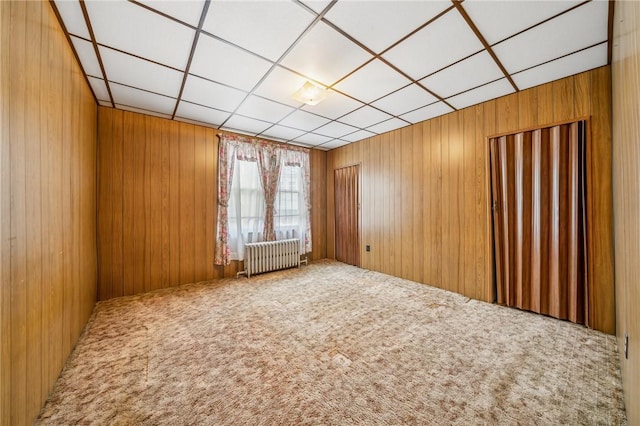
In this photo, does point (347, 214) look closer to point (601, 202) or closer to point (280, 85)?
point (280, 85)

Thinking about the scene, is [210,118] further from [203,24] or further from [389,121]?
[389,121]

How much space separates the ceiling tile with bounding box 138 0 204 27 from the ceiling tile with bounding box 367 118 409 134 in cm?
288

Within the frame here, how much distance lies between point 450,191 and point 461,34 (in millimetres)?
2101

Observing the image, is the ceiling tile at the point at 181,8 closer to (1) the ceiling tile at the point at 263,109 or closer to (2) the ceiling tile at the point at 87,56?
(2) the ceiling tile at the point at 87,56

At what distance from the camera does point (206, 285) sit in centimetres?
385

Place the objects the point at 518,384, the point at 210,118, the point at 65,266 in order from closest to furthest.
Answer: the point at 518,384, the point at 65,266, the point at 210,118

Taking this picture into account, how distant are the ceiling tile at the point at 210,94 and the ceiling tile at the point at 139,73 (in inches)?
4.6

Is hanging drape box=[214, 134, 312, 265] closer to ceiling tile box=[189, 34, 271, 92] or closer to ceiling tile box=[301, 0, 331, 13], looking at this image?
ceiling tile box=[189, 34, 271, 92]

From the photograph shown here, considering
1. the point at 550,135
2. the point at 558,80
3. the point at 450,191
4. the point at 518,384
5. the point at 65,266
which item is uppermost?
the point at 558,80

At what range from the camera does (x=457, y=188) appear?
11.2ft

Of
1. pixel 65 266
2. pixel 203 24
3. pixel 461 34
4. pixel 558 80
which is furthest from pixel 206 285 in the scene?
pixel 558 80

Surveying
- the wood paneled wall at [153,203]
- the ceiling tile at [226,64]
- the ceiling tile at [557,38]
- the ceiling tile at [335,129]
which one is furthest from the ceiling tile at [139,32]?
the ceiling tile at [557,38]

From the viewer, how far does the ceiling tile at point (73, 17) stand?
1.61 meters

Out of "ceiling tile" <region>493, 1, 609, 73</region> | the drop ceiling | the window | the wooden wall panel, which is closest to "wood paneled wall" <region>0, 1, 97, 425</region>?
the drop ceiling
